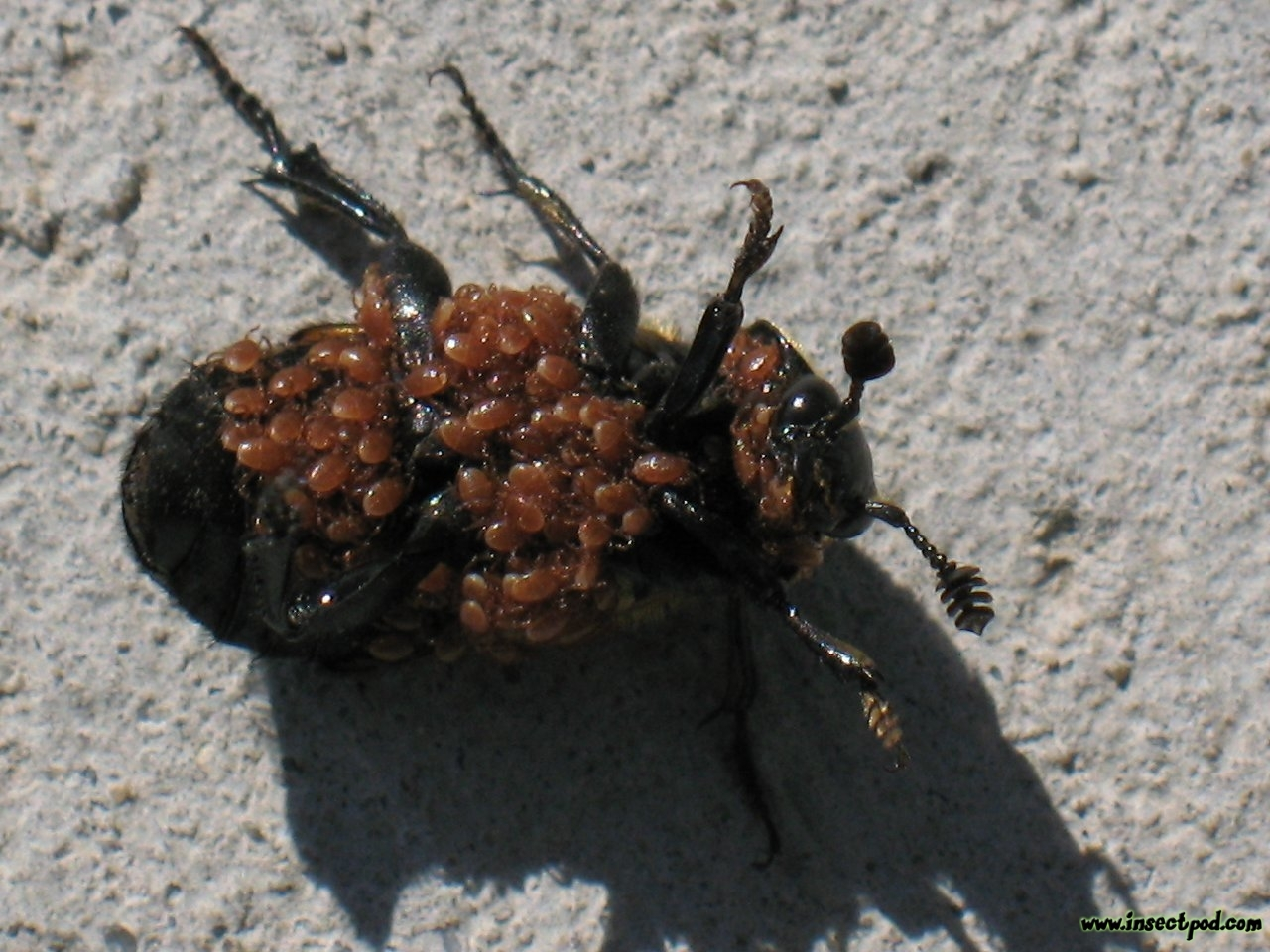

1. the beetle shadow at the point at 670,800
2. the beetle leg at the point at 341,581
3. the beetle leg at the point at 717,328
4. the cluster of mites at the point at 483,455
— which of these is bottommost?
the beetle shadow at the point at 670,800

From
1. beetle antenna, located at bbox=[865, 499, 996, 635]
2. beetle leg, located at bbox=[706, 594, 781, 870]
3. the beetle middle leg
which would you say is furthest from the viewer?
beetle leg, located at bbox=[706, 594, 781, 870]

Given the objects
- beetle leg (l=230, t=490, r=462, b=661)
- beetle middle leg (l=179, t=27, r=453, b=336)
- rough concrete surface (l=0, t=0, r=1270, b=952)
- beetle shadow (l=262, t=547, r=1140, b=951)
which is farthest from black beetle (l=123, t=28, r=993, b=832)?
beetle shadow (l=262, t=547, r=1140, b=951)

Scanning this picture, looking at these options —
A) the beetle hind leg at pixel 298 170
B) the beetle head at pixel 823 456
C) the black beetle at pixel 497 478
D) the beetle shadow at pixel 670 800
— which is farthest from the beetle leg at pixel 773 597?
the beetle hind leg at pixel 298 170

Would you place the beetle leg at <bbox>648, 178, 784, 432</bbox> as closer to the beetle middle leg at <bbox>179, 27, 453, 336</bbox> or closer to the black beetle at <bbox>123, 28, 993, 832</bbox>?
the black beetle at <bbox>123, 28, 993, 832</bbox>

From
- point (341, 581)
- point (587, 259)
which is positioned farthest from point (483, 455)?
point (587, 259)

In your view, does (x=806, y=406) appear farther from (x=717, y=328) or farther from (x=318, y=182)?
(x=318, y=182)

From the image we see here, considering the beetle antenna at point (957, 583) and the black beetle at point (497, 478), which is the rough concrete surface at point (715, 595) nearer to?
the black beetle at point (497, 478)

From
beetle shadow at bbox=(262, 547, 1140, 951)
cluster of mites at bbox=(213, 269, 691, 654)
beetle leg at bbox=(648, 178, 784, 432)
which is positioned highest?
beetle leg at bbox=(648, 178, 784, 432)
